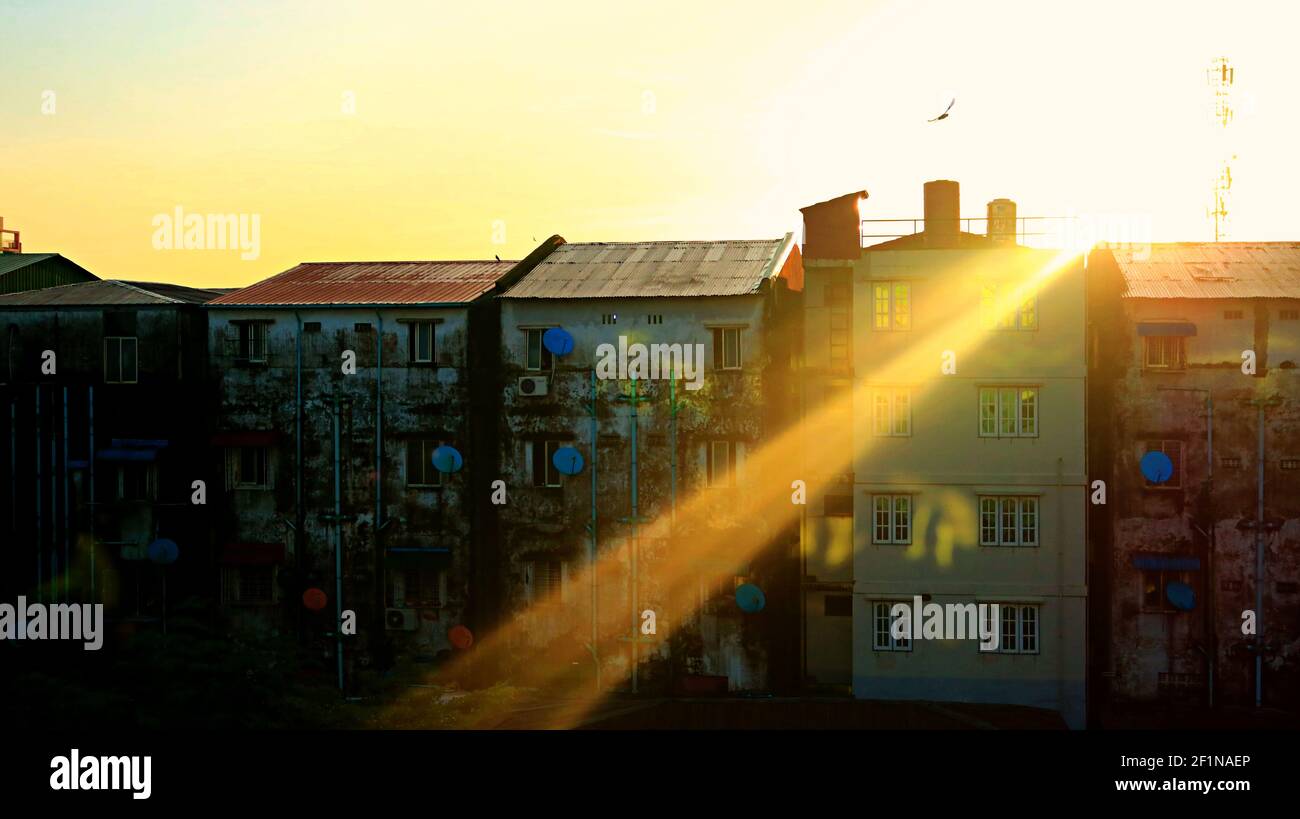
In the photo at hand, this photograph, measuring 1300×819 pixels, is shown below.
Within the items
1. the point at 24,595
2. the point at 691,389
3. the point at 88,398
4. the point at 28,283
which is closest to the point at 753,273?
the point at 691,389

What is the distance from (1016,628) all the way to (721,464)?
10354 millimetres

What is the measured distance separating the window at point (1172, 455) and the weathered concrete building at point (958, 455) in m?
2.36

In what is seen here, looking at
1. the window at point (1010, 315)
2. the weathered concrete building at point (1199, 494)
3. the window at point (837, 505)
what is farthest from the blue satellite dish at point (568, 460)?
the weathered concrete building at point (1199, 494)

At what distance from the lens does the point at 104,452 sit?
43781mm

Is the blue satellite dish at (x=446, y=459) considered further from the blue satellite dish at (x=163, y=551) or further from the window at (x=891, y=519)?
the window at (x=891, y=519)

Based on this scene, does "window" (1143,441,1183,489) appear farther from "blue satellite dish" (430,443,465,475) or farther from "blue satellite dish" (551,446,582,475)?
"blue satellite dish" (430,443,465,475)

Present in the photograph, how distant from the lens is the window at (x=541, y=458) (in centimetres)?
4353

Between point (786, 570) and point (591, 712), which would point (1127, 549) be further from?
point (591, 712)

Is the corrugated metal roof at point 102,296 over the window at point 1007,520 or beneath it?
over

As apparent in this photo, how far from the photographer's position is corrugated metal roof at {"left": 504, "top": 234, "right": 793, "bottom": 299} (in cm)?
4338

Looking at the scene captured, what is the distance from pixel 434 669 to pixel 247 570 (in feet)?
23.4

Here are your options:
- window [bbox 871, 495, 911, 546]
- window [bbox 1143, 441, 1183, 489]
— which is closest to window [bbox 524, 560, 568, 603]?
window [bbox 871, 495, 911, 546]

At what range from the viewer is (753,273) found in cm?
4412

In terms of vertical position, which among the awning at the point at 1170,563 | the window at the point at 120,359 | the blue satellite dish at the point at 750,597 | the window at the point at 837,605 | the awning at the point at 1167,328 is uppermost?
the awning at the point at 1167,328
